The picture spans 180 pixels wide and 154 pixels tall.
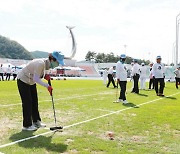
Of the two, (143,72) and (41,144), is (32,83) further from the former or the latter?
(143,72)

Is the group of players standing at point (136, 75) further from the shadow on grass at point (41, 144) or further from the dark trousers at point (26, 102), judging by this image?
the shadow on grass at point (41, 144)

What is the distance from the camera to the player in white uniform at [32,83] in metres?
6.48

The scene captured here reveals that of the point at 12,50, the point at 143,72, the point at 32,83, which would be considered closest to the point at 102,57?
the point at 12,50

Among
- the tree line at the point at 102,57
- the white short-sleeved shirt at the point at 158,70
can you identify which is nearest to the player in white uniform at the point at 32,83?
the white short-sleeved shirt at the point at 158,70

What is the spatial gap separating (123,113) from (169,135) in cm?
298

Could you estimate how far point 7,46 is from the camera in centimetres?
17712

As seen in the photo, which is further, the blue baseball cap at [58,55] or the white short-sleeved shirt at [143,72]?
the white short-sleeved shirt at [143,72]

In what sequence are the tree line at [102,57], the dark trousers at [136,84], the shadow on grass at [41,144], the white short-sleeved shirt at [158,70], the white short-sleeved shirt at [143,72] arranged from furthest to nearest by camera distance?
the tree line at [102,57], the white short-sleeved shirt at [143,72], the dark trousers at [136,84], the white short-sleeved shirt at [158,70], the shadow on grass at [41,144]

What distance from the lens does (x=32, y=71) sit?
6660mm

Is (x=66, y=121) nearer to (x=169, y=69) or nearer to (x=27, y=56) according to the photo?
(x=169, y=69)

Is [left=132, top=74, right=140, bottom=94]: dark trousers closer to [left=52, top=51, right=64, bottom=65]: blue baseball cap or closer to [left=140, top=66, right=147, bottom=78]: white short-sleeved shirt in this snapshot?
[left=140, top=66, right=147, bottom=78]: white short-sleeved shirt

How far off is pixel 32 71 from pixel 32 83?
39 cm

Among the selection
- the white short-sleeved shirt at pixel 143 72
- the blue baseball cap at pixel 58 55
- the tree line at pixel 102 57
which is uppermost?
the tree line at pixel 102 57

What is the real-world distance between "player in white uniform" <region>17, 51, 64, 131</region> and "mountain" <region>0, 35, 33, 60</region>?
169282mm
